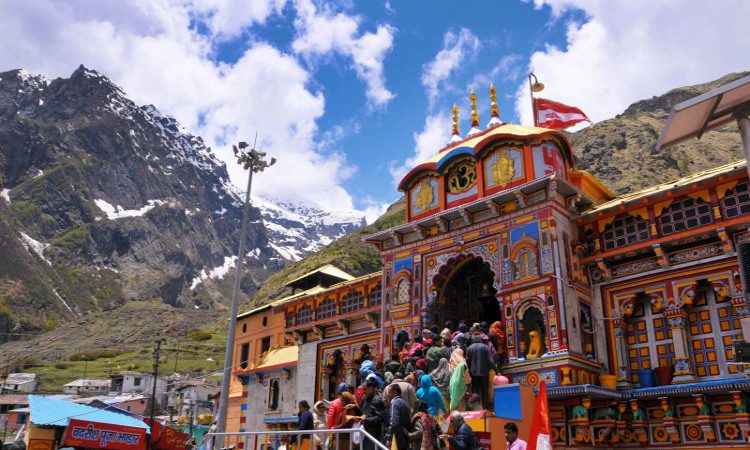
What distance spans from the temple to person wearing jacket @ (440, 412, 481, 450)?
3787mm

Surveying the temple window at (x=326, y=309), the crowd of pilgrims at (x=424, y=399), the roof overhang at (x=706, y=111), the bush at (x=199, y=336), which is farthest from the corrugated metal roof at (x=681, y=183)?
the bush at (x=199, y=336)

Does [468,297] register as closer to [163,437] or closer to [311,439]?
[311,439]

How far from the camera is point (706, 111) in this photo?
7.57m

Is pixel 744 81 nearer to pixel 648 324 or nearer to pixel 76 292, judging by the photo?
pixel 648 324

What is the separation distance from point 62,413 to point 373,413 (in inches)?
531

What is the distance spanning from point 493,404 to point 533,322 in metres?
4.09

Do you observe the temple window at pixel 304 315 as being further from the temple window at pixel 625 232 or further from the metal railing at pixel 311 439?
the temple window at pixel 625 232

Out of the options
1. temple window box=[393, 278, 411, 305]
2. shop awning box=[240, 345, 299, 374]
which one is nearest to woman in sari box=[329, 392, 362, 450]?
temple window box=[393, 278, 411, 305]

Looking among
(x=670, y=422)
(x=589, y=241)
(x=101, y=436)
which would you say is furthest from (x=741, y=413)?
(x=101, y=436)

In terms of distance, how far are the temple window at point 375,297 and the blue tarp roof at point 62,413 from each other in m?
9.90

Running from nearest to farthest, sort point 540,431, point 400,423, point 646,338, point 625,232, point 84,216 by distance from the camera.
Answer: point 400,423 → point 540,431 → point 646,338 → point 625,232 → point 84,216

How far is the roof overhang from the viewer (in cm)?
721

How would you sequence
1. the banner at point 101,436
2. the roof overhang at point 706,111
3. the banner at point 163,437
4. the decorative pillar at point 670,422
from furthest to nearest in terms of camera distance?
the banner at point 163,437 → the banner at point 101,436 → the decorative pillar at point 670,422 → the roof overhang at point 706,111

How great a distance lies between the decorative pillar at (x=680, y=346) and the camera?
1625 cm
